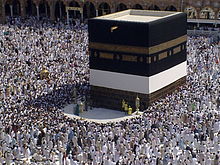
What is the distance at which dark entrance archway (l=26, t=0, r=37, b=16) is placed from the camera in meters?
58.0

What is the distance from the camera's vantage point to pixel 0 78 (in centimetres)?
3312

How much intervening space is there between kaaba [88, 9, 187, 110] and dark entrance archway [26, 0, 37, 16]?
2887 centimetres

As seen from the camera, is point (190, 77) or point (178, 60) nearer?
point (178, 60)

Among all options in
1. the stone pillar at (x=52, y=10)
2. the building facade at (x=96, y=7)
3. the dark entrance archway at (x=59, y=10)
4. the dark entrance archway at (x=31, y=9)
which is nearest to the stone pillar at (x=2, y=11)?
the building facade at (x=96, y=7)

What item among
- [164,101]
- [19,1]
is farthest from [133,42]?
[19,1]

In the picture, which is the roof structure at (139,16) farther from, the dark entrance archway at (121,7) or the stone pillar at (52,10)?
the stone pillar at (52,10)

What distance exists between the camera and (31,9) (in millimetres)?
59219

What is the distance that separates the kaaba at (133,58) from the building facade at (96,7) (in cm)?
1674

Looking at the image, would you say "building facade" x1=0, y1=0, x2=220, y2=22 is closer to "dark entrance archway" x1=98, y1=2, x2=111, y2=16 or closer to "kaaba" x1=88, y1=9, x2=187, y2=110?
"dark entrance archway" x1=98, y1=2, x2=111, y2=16

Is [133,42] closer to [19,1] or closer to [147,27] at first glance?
[147,27]

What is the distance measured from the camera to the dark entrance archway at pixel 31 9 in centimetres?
5801

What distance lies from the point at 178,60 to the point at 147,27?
3990mm

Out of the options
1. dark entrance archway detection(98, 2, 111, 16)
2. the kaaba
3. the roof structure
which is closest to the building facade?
dark entrance archway detection(98, 2, 111, 16)

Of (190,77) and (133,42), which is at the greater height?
(133,42)
